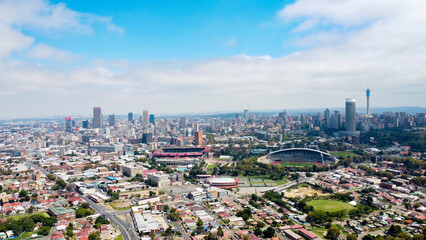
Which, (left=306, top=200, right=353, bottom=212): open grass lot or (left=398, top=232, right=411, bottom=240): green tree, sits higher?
(left=398, top=232, right=411, bottom=240): green tree

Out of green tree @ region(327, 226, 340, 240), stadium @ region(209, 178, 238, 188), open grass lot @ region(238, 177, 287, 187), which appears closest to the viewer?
green tree @ region(327, 226, 340, 240)

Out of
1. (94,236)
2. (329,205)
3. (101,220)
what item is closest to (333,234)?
(329,205)

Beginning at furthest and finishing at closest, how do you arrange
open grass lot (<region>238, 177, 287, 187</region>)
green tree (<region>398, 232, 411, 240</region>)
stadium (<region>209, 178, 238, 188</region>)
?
open grass lot (<region>238, 177, 287, 187</region>)
stadium (<region>209, 178, 238, 188</region>)
green tree (<region>398, 232, 411, 240</region>)

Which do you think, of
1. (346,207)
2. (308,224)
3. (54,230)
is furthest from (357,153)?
(54,230)

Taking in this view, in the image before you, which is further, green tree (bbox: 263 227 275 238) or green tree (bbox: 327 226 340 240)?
green tree (bbox: 263 227 275 238)

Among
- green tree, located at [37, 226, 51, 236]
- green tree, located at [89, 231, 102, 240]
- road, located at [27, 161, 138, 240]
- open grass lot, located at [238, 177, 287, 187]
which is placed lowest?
open grass lot, located at [238, 177, 287, 187]

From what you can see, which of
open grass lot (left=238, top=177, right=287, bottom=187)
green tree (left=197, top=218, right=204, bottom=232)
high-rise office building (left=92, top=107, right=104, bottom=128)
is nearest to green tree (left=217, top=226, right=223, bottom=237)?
green tree (left=197, top=218, right=204, bottom=232)

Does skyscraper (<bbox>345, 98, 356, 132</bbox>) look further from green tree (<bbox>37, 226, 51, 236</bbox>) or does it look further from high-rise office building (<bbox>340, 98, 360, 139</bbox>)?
green tree (<bbox>37, 226, 51, 236</bbox>)

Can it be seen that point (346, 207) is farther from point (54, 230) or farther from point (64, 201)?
point (64, 201)
